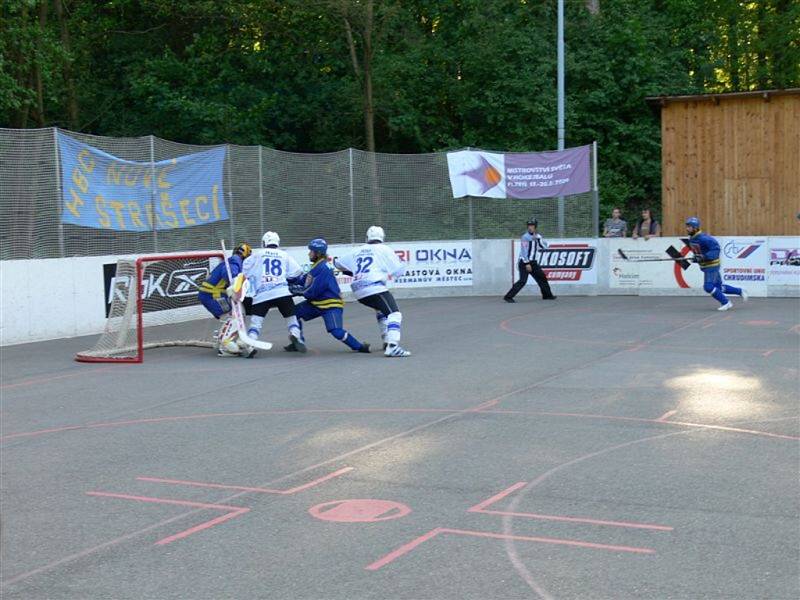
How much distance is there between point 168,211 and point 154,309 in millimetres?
2060

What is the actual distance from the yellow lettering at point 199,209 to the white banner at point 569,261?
27.0ft

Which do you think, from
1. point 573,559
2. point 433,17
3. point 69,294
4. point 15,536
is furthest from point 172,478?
point 433,17

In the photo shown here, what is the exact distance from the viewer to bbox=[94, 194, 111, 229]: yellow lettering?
19.4 metres

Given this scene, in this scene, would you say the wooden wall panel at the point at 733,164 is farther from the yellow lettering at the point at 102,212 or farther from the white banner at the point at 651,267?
the yellow lettering at the point at 102,212

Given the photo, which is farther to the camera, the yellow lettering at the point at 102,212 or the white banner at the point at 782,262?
the white banner at the point at 782,262

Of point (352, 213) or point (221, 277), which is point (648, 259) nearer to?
point (352, 213)

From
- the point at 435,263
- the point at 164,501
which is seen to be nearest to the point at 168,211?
the point at 435,263

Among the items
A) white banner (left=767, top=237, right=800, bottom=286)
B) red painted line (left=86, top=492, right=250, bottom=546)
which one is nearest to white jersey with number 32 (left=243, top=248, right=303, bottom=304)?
red painted line (left=86, top=492, right=250, bottom=546)

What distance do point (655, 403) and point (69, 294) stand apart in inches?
440

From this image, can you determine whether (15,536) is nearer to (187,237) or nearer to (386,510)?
(386,510)

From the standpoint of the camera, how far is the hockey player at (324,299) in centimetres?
1596

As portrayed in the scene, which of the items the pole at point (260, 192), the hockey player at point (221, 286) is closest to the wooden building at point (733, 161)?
the pole at point (260, 192)

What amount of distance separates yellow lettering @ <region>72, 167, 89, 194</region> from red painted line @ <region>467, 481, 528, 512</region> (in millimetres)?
12974

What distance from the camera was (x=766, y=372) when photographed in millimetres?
13695
